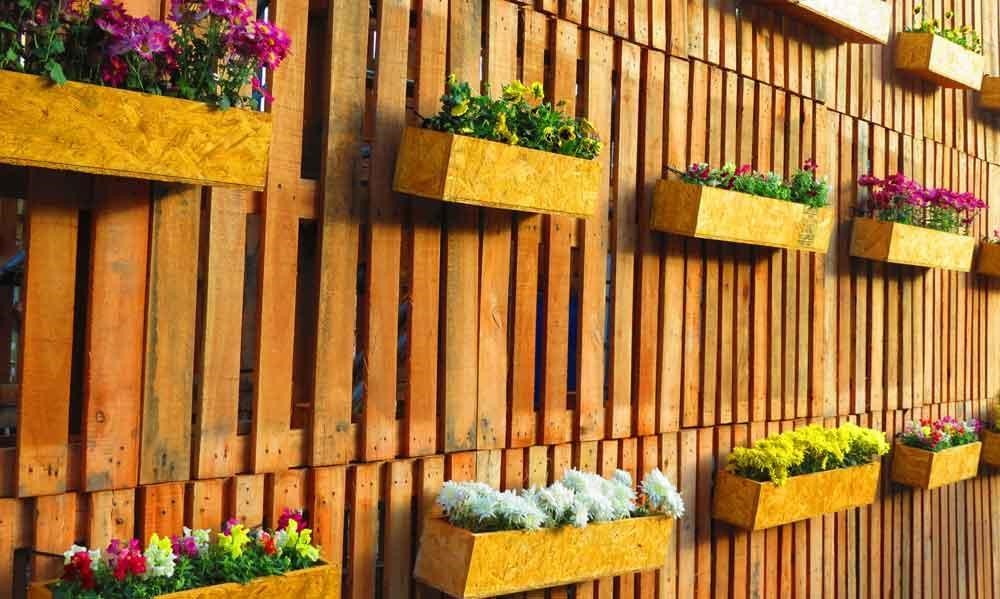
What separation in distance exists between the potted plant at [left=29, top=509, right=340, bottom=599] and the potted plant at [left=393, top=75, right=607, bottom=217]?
4.25 ft

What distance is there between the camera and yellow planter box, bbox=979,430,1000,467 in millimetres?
7688

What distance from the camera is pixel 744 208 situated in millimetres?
5141

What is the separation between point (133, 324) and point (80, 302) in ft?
2.41

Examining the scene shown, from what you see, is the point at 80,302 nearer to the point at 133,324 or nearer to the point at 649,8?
the point at 133,324

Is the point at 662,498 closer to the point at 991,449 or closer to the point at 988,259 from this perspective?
the point at 991,449

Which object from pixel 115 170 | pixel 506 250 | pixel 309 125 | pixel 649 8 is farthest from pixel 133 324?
pixel 649 8

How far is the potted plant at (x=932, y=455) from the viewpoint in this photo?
22.1 feet

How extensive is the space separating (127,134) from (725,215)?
3005mm

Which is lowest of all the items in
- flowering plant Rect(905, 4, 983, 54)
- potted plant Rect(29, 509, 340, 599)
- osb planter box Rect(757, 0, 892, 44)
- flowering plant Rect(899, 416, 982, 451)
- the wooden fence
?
potted plant Rect(29, 509, 340, 599)

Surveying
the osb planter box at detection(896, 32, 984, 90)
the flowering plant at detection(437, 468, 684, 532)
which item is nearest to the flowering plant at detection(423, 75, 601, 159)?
the flowering plant at detection(437, 468, 684, 532)

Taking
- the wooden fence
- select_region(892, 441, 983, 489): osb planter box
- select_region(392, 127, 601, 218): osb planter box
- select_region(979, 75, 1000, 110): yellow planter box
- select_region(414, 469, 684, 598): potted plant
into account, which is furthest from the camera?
select_region(979, 75, 1000, 110): yellow planter box

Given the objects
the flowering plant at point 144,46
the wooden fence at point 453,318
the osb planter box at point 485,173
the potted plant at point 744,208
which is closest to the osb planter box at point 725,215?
the potted plant at point 744,208

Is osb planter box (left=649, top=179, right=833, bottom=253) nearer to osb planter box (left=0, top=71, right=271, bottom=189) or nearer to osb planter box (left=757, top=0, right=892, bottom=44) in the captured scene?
osb planter box (left=757, top=0, right=892, bottom=44)

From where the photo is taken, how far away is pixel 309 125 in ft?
13.8
